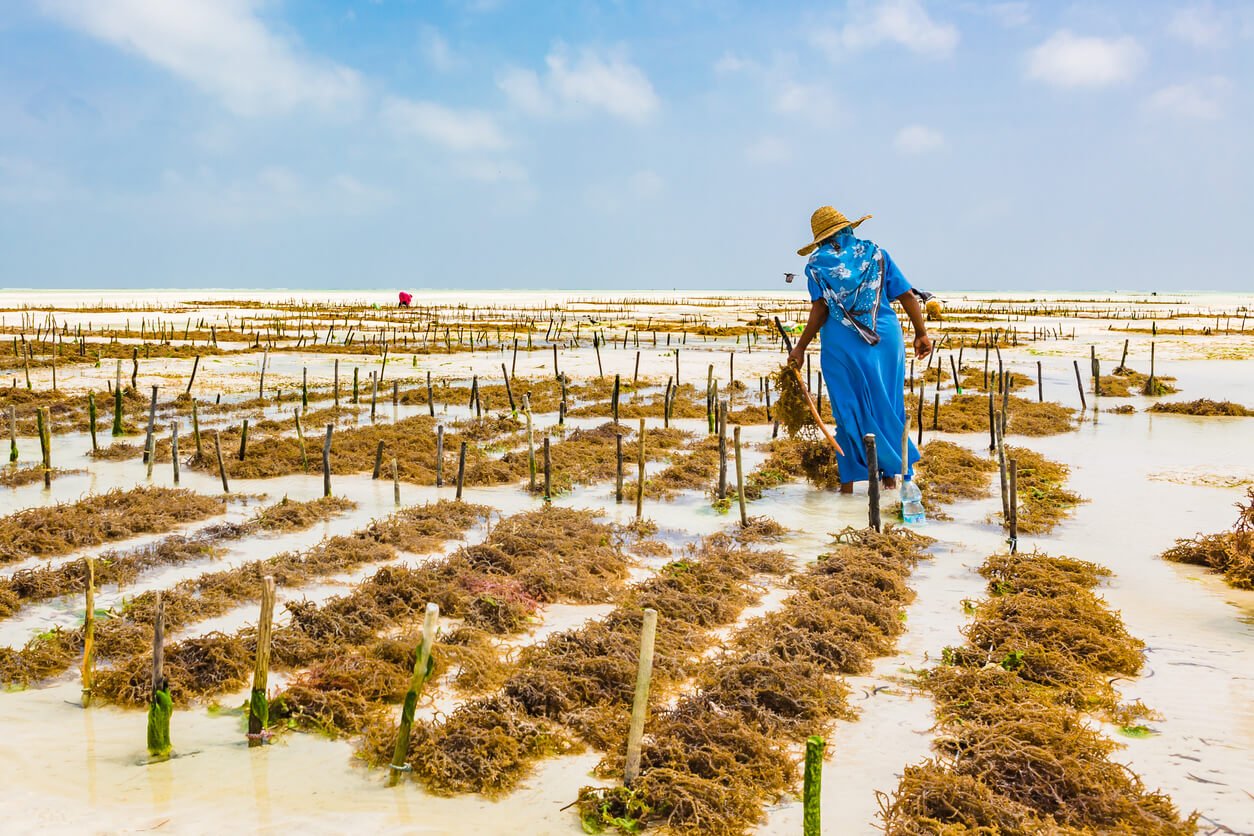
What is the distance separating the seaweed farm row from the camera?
10.5 ft

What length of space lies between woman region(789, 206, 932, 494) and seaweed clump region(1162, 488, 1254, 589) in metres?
2.14

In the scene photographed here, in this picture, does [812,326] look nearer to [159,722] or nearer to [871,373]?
[871,373]

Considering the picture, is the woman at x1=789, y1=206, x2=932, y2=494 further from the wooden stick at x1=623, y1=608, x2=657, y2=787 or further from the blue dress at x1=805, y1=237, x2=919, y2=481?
the wooden stick at x1=623, y1=608, x2=657, y2=787

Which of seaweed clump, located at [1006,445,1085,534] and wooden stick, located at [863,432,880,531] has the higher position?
wooden stick, located at [863,432,880,531]

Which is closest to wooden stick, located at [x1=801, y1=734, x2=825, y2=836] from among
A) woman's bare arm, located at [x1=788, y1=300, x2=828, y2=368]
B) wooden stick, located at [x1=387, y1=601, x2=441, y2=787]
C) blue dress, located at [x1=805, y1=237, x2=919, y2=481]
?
wooden stick, located at [x1=387, y1=601, x2=441, y2=787]

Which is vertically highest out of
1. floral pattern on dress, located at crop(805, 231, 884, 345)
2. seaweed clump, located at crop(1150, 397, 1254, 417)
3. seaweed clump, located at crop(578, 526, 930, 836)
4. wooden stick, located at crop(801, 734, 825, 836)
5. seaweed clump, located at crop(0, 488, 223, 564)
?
floral pattern on dress, located at crop(805, 231, 884, 345)

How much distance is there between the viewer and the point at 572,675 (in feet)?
13.4

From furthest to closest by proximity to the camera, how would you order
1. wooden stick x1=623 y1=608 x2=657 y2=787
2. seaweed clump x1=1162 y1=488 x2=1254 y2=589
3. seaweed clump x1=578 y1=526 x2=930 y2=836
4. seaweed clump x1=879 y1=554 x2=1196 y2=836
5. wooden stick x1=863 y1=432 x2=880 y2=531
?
1. wooden stick x1=863 y1=432 x2=880 y2=531
2. seaweed clump x1=1162 y1=488 x2=1254 y2=589
3. wooden stick x1=623 y1=608 x2=657 y2=787
4. seaweed clump x1=578 y1=526 x2=930 y2=836
5. seaweed clump x1=879 y1=554 x2=1196 y2=836

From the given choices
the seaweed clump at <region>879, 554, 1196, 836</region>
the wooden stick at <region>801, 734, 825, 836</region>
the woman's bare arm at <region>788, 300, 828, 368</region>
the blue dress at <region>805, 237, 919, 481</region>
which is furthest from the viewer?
the woman's bare arm at <region>788, 300, 828, 368</region>

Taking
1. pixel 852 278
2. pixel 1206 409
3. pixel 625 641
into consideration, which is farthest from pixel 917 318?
pixel 1206 409

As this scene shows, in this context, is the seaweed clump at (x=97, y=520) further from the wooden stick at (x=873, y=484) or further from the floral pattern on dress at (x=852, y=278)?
the floral pattern on dress at (x=852, y=278)

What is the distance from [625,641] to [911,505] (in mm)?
3630

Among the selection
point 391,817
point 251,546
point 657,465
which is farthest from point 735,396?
point 391,817

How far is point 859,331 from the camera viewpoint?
290 inches
